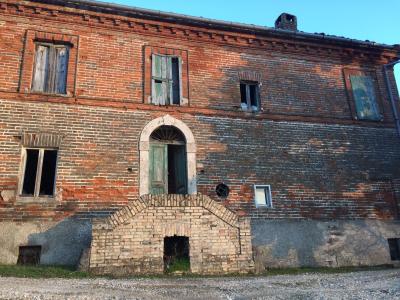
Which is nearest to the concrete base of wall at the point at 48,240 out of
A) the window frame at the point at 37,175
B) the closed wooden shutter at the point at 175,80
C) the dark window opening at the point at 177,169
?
the window frame at the point at 37,175

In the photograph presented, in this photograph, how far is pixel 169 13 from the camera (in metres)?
11.5

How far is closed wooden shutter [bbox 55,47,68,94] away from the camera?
10.3 meters

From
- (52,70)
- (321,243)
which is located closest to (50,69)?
(52,70)

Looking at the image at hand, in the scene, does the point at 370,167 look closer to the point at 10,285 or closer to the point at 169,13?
the point at 169,13

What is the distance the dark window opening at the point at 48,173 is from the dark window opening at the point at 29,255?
137 cm

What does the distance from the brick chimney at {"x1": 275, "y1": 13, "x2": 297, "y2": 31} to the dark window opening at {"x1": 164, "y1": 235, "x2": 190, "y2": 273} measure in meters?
9.31

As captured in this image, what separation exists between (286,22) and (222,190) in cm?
735

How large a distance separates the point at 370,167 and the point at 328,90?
2.91 m

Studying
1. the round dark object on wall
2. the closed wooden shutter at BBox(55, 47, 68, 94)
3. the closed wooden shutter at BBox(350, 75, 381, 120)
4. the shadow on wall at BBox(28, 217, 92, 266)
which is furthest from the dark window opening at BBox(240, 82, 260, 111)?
the shadow on wall at BBox(28, 217, 92, 266)

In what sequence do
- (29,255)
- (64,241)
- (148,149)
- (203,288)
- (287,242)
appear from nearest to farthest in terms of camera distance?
(203,288), (29,255), (64,241), (287,242), (148,149)

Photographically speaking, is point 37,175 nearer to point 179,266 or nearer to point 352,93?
point 179,266

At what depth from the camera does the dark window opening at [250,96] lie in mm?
11758

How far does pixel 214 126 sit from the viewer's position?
1105 cm

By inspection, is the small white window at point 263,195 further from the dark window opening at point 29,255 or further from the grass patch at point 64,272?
the dark window opening at point 29,255
